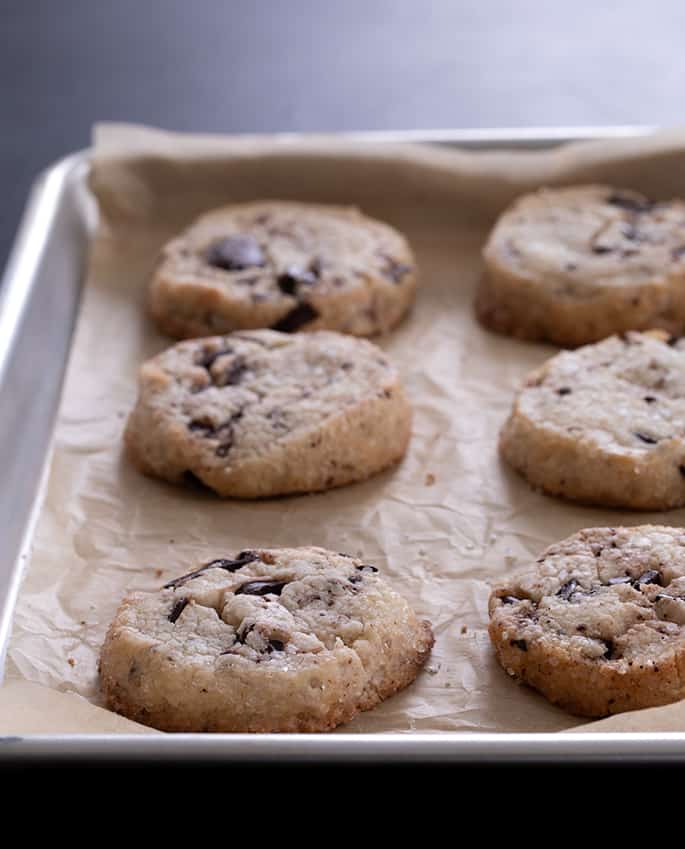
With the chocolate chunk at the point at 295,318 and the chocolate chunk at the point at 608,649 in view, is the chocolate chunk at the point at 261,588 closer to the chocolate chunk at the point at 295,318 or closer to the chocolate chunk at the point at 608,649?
the chocolate chunk at the point at 608,649

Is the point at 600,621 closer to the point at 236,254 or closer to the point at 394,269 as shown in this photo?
the point at 394,269

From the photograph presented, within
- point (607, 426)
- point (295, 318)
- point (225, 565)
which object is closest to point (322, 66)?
point (295, 318)

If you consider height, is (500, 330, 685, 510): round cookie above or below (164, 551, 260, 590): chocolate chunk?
above

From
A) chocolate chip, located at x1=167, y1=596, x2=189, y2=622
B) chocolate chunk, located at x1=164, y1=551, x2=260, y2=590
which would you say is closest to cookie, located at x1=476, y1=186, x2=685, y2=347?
chocolate chunk, located at x1=164, y1=551, x2=260, y2=590

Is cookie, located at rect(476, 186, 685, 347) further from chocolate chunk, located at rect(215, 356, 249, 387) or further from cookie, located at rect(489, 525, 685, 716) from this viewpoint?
cookie, located at rect(489, 525, 685, 716)

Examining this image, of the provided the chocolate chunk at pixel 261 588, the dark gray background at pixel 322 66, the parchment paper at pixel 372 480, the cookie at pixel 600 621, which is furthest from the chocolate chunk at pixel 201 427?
the dark gray background at pixel 322 66

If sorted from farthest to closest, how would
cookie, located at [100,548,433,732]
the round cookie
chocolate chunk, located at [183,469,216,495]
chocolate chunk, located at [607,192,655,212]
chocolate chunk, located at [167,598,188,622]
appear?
chocolate chunk, located at [607,192,655,212]
chocolate chunk, located at [183,469,216,495]
the round cookie
chocolate chunk, located at [167,598,188,622]
cookie, located at [100,548,433,732]

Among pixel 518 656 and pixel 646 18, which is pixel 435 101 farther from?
pixel 518 656
